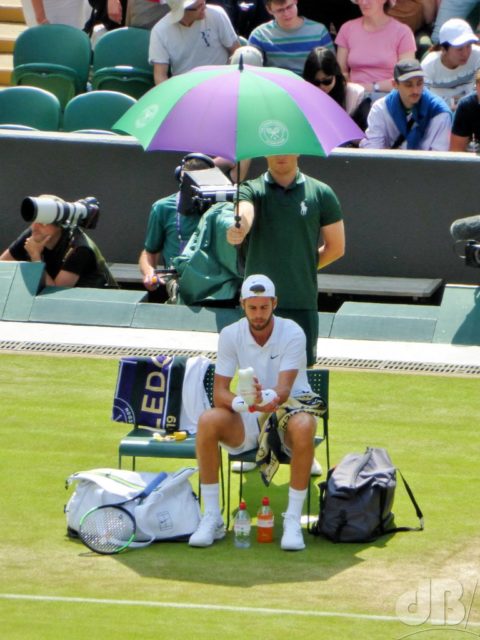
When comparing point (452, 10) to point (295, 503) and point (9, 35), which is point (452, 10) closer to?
point (9, 35)

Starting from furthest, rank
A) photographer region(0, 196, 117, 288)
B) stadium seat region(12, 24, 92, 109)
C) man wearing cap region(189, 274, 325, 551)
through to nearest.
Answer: stadium seat region(12, 24, 92, 109)
photographer region(0, 196, 117, 288)
man wearing cap region(189, 274, 325, 551)

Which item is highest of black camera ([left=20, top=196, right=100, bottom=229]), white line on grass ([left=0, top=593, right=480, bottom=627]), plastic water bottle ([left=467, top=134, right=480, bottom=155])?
plastic water bottle ([left=467, top=134, right=480, bottom=155])

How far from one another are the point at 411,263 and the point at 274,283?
180 inches

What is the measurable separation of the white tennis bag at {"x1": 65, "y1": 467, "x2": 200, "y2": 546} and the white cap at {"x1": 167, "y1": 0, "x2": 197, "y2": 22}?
24.3ft

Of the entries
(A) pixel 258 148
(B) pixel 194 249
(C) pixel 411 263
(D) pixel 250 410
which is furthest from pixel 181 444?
(C) pixel 411 263

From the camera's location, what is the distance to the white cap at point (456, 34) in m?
13.3

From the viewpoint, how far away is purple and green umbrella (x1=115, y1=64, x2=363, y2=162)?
7625 mm

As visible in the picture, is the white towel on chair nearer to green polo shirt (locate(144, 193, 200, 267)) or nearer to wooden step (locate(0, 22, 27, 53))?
green polo shirt (locate(144, 193, 200, 267))

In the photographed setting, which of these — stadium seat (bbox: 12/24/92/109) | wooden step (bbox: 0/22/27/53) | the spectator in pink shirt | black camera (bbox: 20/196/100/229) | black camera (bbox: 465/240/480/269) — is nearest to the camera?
black camera (bbox: 20/196/100/229)

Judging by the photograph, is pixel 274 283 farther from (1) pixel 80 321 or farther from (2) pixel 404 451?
(1) pixel 80 321

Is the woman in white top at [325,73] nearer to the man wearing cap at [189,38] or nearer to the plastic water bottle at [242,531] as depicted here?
the man wearing cap at [189,38]

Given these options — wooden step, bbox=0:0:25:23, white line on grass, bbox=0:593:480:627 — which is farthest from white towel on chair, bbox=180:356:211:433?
wooden step, bbox=0:0:25:23

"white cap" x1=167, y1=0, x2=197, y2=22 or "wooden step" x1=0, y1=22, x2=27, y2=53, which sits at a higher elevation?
"white cap" x1=167, y1=0, x2=197, y2=22

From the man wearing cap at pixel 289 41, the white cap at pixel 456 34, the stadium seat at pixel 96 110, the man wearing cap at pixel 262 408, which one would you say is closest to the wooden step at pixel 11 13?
the stadium seat at pixel 96 110
